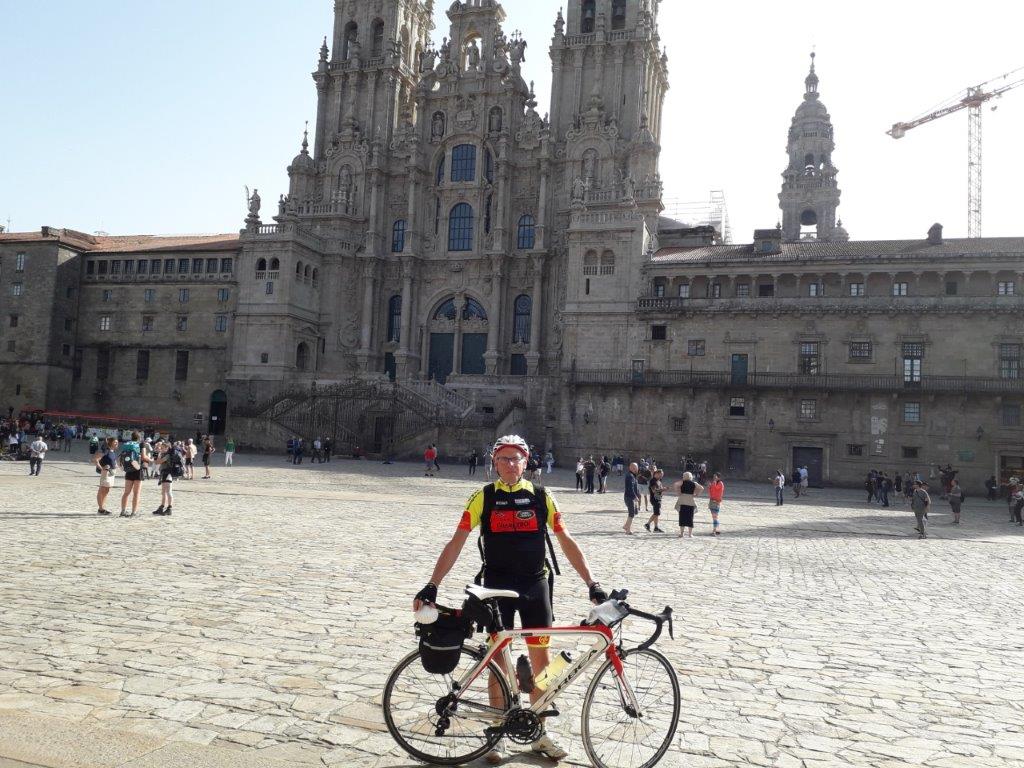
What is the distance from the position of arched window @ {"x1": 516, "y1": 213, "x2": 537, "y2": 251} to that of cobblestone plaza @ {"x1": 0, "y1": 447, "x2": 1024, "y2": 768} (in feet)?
143

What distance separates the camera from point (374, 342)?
61.8 metres

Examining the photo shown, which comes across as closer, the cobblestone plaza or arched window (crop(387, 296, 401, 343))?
the cobblestone plaza

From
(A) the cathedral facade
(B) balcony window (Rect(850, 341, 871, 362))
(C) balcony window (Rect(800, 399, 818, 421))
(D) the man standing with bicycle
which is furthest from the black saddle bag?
(B) balcony window (Rect(850, 341, 871, 362))

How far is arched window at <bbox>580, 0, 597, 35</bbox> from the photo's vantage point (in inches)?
2370

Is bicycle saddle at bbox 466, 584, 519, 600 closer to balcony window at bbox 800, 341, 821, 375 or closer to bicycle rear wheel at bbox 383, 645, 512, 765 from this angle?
bicycle rear wheel at bbox 383, 645, 512, 765

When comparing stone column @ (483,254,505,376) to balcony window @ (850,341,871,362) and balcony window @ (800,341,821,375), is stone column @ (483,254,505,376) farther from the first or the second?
balcony window @ (850,341,871,362)

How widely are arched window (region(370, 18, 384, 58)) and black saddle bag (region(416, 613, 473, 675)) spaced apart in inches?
2621

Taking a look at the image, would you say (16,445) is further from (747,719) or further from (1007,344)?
(1007,344)

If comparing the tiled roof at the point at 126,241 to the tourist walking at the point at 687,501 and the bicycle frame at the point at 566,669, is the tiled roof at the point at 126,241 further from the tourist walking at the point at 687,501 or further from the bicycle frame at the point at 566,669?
the bicycle frame at the point at 566,669

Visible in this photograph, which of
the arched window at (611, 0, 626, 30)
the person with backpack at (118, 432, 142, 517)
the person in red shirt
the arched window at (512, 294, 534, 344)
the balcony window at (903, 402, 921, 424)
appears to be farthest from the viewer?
the arched window at (512, 294, 534, 344)

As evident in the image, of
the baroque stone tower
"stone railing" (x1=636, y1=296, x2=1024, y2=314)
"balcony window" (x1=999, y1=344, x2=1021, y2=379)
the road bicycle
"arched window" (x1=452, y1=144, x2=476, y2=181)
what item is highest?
the baroque stone tower

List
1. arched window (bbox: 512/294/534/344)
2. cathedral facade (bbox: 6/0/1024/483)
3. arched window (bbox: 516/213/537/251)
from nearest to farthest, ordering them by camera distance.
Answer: cathedral facade (bbox: 6/0/1024/483) < arched window (bbox: 512/294/534/344) < arched window (bbox: 516/213/537/251)

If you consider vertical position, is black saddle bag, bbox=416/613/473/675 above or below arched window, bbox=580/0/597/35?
below

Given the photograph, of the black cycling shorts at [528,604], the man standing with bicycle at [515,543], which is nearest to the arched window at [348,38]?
the man standing with bicycle at [515,543]
